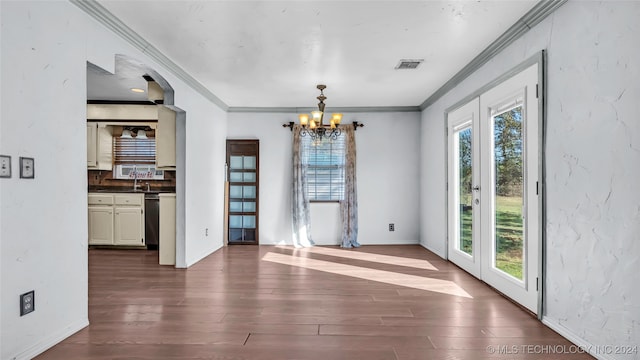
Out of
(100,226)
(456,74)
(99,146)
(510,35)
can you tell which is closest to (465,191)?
(456,74)

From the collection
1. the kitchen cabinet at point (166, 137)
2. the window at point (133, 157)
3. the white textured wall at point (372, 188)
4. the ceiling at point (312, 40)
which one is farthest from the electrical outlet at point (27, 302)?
the window at point (133, 157)

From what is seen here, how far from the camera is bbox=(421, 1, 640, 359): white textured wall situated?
1953 millimetres

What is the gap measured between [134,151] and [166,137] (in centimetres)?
225

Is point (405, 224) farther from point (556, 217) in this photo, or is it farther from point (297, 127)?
point (556, 217)

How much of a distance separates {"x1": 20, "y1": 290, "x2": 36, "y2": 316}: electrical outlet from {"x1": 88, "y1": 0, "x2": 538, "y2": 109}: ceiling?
5.91 ft

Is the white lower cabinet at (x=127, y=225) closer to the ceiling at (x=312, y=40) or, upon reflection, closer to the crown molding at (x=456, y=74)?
the ceiling at (x=312, y=40)

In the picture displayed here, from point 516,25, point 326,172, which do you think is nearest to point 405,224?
point 326,172

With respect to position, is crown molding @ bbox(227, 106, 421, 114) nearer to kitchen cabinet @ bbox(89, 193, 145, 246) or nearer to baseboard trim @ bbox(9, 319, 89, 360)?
kitchen cabinet @ bbox(89, 193, 145, 246)

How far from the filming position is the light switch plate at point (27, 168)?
2.09m

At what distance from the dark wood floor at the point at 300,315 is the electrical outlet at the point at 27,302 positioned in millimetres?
332

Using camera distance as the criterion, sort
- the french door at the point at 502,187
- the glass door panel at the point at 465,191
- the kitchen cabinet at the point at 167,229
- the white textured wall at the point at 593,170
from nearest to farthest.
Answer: the white textured wall at the point at 593,170, the french door at the point at 502,187, the glass door panel at the point at 465,191, the kitchen cabinet at the point at 167,229

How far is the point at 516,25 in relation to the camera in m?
2.94

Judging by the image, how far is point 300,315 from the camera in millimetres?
2869

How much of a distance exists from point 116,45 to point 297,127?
3486 mm
